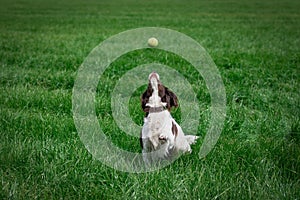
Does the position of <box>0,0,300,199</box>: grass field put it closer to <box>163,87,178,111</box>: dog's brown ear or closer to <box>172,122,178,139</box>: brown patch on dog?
<box>172,122,178,139</box>: brown patch on dog

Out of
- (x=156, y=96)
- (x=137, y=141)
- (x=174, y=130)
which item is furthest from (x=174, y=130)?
(x=137, y=141)

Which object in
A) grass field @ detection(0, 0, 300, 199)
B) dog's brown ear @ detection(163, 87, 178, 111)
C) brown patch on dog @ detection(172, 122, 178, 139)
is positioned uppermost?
dog's brown ear @ detection(163, 87, 178, 111)

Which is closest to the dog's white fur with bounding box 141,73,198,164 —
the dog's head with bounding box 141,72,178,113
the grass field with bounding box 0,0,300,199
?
the dog's head with bounding box 141,72,178,113

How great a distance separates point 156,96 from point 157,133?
253 mm

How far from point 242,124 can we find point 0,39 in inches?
325

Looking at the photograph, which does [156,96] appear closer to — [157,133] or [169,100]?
[169,100]

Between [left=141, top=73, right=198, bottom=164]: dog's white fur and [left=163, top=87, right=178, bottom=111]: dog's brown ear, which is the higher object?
[left=163, top=87, right=178, bottom=111]: dog's brown ear

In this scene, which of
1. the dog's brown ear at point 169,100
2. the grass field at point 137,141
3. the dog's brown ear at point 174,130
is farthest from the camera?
the dog's brown ear at point 174,130

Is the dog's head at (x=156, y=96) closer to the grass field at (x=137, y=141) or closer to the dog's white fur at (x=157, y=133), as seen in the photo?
the dog's white fur at (x=157, y=133)

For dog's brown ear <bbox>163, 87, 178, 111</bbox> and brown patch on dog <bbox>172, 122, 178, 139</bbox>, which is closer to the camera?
dog's brown ear <bbox>163, 87, 178, 111</bbox>

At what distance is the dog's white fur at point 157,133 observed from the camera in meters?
2.92

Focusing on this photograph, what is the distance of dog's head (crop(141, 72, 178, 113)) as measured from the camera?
113 inches

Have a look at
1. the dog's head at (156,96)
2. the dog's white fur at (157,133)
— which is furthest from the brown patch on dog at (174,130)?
the dog's head at (156,96)

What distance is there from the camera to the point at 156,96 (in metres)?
2.92
